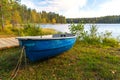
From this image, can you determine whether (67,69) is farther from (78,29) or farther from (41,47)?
(78,29)

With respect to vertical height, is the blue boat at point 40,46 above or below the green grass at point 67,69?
above

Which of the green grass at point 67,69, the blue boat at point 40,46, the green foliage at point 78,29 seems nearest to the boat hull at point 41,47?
the blue boat at point 40,46

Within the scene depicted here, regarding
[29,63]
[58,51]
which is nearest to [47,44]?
[58,51]

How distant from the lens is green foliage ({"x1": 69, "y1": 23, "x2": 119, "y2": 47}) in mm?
8047

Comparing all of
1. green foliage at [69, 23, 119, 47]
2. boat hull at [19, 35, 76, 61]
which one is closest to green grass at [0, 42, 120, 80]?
boat hull at [19, 35, 76, 61]

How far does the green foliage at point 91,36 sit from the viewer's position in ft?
26.4

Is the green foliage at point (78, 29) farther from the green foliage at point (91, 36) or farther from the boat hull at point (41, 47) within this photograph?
the boat hull at point (41, 47)

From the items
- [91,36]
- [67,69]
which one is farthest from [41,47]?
[91,36]

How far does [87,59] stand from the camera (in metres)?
4.71

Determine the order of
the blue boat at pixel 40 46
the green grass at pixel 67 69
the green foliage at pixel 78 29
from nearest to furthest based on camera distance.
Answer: the green grass at pixel 67 69
the blue boat at pixel 40 46
the green foliage at pixel 78 29

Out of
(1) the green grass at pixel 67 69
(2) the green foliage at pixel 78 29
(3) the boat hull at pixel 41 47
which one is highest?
(2) the green foliage at pixel 78 29

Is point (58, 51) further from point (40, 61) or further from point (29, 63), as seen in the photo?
point (29, 63)

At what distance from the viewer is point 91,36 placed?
8.20 metres

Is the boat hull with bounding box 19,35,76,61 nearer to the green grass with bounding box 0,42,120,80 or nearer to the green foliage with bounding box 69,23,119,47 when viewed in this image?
the green grass with bounding box 0,42,120,80
